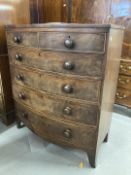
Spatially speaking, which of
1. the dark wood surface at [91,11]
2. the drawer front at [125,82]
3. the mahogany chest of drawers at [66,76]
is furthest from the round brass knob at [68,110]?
the dark wood surface at [91,11]

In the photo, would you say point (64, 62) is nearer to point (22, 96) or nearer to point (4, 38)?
point (22, 96)

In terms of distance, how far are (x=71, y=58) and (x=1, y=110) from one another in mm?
1249

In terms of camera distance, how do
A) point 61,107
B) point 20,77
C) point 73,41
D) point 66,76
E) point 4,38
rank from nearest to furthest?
point 73,41
point 66,76
point 61,107
point 20,77
point 4,38

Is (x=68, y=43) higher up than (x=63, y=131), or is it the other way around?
(x=68, y=43)

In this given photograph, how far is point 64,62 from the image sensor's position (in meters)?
1.06

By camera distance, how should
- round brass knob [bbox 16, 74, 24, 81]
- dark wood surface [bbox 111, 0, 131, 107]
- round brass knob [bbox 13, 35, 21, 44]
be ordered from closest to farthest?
round brass knob [bbox 13, 35, 21, 44]
round brass knob [bbox 16, 74, 24, 81]
dark wood surface [bbox 111, 0, 131, 107]

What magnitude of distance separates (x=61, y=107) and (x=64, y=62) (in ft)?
1.18

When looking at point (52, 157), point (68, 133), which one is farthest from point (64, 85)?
point (52, 157)

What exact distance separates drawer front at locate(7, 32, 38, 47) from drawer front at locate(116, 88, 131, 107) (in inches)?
50.1

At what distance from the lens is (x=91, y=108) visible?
109 cm

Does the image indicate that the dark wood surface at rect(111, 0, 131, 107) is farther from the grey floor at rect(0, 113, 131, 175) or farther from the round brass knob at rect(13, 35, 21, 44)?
the round brass knob at rect(13, 35, 21, 44)

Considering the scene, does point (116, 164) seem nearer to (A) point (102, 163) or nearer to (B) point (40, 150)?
(A) point (102, 163)

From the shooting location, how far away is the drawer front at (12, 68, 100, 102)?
40.9 inches

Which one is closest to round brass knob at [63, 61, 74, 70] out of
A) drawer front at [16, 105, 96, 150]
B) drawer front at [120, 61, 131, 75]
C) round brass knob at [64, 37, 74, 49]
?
round brass knob at [64, 37, 74, 49]
